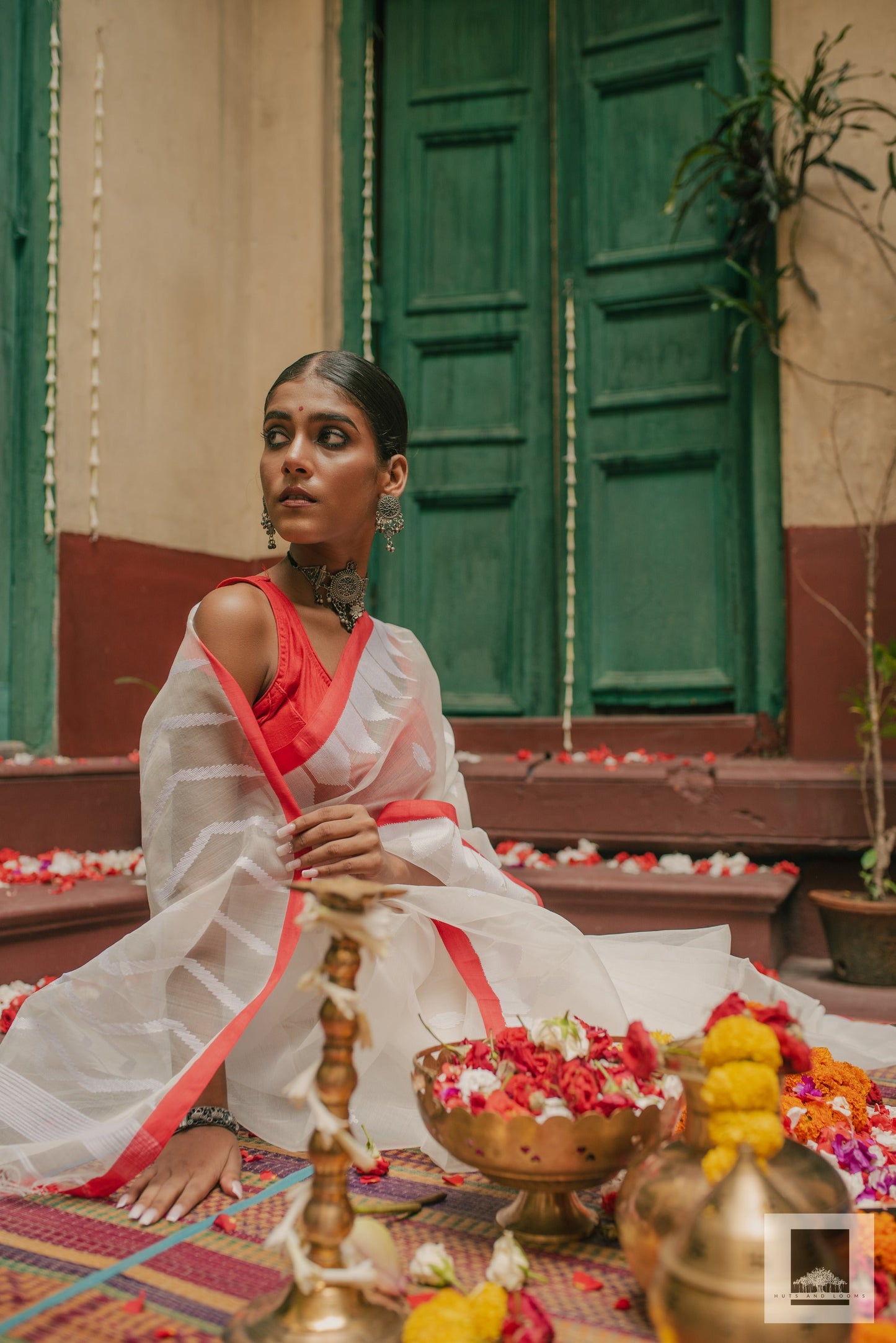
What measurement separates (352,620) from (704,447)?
91.6 inches

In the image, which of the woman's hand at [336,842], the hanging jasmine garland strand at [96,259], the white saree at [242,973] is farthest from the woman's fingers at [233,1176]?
the hanging jasmine garland strand at [96,259]

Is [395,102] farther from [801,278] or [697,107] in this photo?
[801,278]

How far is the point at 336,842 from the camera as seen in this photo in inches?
67.5

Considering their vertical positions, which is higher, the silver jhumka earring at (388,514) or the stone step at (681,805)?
the silver jhumka earring at (388,514)

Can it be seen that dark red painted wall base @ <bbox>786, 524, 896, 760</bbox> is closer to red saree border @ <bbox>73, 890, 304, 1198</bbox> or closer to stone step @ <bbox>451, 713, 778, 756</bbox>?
stone step @ <bbox>451, 713, 778, 756</bbox>

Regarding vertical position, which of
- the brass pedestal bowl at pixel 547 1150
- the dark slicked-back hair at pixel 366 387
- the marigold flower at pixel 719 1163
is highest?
the dark slicked-back hair at pixel 366 387

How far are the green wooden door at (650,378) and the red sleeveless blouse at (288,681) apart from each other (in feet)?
7.50

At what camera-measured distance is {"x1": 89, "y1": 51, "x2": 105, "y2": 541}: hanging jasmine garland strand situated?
368 centimetres

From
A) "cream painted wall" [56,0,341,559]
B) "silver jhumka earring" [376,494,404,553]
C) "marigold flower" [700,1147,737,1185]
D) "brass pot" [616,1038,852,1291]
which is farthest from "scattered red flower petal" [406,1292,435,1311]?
"cream painted wall" [56,0,341,559]

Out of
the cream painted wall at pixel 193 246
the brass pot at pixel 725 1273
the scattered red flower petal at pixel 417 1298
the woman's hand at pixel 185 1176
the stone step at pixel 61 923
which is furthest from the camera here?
the cream painted wall at pixel 193 246

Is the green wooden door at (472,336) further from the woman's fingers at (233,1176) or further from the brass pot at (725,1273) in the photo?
the brass pot at (725,1273)

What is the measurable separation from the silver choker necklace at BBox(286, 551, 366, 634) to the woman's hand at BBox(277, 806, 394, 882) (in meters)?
0.55

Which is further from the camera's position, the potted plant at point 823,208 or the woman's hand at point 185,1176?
the potted plant at point 823,208

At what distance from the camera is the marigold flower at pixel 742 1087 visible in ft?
3.38
